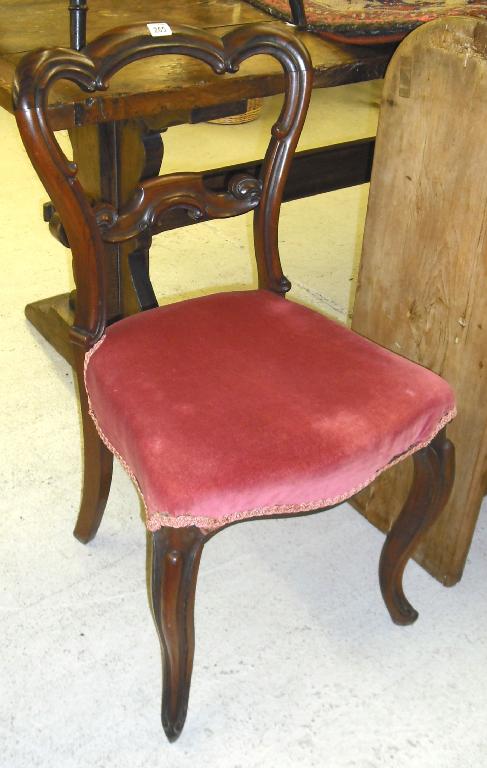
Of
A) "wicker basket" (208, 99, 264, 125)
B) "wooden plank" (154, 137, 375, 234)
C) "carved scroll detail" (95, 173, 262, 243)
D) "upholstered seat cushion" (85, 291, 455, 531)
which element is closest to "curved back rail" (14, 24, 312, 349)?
"carved scroll detail" (95, 173, 262, 243)

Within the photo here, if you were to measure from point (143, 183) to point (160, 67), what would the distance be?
1.02ft

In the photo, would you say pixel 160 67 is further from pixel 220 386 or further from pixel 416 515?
pixel 416 515

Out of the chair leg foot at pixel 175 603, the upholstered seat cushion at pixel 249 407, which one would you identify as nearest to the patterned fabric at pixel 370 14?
the upholstered seat cushion at pixel 249 407

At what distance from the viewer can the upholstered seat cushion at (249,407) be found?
3.72ft

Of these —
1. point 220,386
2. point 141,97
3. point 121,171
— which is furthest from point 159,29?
point 121,171

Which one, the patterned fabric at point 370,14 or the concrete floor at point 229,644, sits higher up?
the patterned fabric at point 370,14

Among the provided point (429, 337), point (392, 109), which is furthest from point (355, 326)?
point (392, 109)

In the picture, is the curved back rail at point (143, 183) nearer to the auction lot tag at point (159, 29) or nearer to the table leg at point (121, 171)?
the auction lot tag at point (159, 29)

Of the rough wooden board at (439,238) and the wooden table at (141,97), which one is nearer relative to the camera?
the rough wooden board at (439,238)

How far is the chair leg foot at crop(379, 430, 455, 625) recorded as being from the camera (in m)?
1.37

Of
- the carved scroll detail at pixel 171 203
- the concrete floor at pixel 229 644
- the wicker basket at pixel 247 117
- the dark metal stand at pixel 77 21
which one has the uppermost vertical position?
the dark metal stand at pixel 77 21

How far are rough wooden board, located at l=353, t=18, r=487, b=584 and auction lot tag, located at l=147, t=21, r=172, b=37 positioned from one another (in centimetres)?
38

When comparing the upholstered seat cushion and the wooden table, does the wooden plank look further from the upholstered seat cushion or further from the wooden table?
the upholstered seat cushion

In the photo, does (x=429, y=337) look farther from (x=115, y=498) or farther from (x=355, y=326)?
(x=115, y=498)
